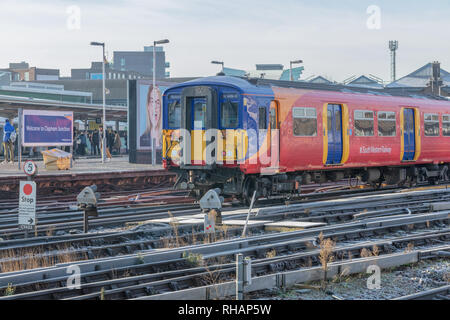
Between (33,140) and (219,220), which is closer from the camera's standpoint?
(219,220)

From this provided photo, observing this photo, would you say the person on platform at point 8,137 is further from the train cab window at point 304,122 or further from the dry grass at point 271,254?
the dry grass at point 271,254

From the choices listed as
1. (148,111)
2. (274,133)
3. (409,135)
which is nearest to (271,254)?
(274,133)

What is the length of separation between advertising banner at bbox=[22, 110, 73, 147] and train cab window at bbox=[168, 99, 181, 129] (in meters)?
8.24

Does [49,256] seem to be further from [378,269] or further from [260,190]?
[260,190]

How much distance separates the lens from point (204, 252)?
406 inches

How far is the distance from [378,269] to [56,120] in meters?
17.8

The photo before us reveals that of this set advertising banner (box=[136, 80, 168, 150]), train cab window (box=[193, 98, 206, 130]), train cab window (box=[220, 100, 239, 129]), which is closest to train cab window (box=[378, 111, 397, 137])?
train cab window (box=[220, 100, 239, 129])

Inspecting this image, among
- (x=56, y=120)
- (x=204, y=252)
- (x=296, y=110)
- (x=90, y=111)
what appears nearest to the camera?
(x=204, y=252)

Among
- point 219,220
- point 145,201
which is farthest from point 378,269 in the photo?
point 145,201

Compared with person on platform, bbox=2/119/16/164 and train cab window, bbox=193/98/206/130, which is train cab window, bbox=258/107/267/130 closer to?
train cab window, bbox=193/98/206/130

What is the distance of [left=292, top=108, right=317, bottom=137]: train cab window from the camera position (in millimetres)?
17281

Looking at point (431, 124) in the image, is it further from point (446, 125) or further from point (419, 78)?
point (419, 78)

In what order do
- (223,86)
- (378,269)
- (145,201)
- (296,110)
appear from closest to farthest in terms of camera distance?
1. (378,269)
2. (223,86)
3. (296,110)
4. (145,201)

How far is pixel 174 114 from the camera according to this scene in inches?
682
